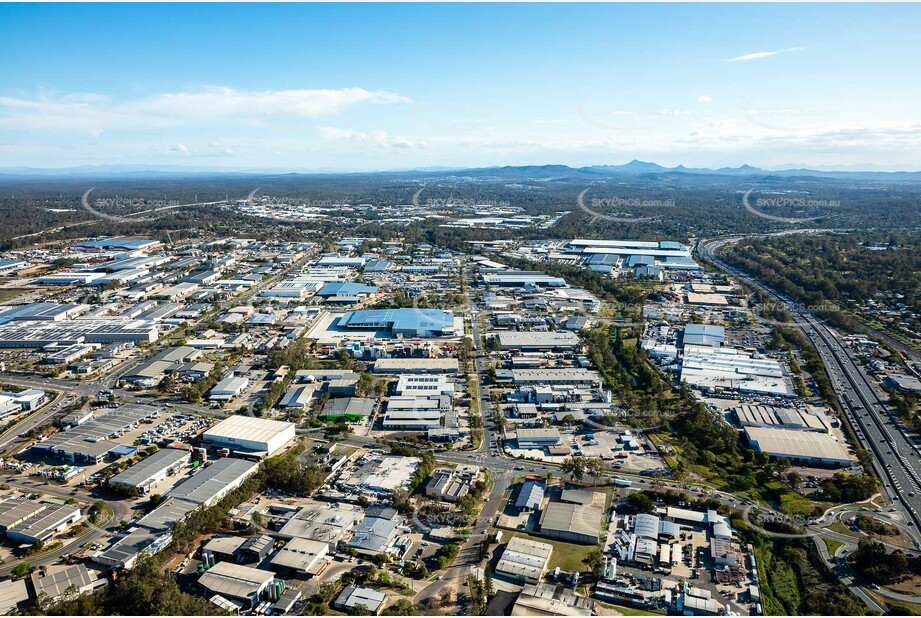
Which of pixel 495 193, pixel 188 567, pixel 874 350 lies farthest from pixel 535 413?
pixel 495 193

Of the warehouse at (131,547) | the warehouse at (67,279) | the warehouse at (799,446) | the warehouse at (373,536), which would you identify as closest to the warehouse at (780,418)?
the warehouse at (799,446)

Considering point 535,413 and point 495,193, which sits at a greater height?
point 495,193

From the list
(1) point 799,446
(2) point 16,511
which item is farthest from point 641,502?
(2) point 16,511

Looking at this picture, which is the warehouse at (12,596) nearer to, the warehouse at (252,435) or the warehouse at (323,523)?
the warehouse at (323,523)

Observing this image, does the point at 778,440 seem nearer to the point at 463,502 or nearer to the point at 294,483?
the point at 463,502

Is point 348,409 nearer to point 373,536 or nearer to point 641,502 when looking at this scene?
point 373,536

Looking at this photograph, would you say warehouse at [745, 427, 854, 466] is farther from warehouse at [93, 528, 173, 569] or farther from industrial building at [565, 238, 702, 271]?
industrial building at [565, 238, 702, 271]

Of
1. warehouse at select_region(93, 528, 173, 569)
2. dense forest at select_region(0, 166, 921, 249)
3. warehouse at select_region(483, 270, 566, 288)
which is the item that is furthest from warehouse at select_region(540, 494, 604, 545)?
dense forest at select_region(0, 166, 921, 249)
